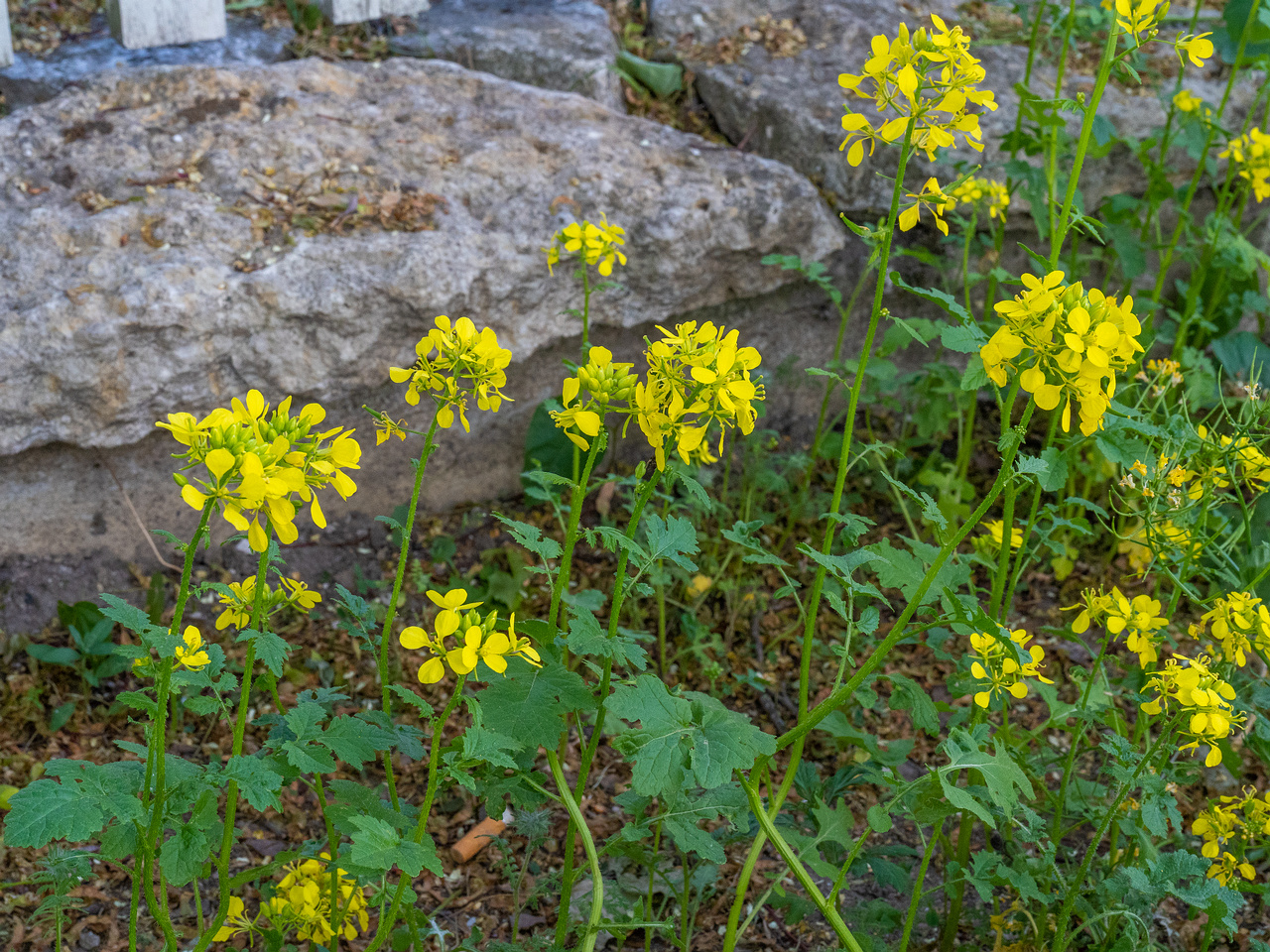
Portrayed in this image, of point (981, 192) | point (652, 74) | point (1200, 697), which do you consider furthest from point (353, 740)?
point (652, 74)

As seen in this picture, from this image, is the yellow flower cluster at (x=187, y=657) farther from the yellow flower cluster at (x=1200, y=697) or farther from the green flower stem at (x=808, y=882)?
the yellow flower cluster at (x=1200, y=697)

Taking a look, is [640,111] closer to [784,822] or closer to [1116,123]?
[1116,123]

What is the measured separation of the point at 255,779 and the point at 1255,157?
127 inches

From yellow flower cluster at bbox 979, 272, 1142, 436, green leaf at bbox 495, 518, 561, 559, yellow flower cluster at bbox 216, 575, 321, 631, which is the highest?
yellow flower cluster at bbox 979, 272, 1142, 436

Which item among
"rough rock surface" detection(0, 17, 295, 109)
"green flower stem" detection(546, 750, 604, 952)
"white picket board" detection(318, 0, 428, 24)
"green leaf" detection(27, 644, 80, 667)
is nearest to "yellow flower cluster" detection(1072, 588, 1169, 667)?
"green flower stem" detection(546, 750, 604, 952)

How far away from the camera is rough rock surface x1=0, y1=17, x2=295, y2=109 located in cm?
355

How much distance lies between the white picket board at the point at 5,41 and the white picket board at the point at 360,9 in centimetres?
110

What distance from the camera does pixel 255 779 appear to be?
4.82ft

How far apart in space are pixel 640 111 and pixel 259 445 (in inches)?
130

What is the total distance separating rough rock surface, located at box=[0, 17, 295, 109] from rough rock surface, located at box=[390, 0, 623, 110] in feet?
1.64

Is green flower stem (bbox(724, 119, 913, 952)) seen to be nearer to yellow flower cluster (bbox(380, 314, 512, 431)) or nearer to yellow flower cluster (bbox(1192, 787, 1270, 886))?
yellow flower cluster (bbox(380, 314, 512, 431))

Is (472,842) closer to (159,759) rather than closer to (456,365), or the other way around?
(159,759)

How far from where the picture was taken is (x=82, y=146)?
10.3ft

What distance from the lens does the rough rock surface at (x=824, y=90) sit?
154 inches
